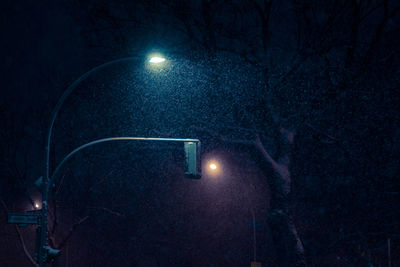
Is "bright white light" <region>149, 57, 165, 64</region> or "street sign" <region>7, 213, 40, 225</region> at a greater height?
"bright white light" <region>149, 57, 165, 64</region>

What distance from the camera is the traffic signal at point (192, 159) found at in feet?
26.0

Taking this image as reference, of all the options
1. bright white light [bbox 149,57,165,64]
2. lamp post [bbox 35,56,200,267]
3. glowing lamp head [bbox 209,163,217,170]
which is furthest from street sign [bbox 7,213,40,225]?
glowing lamp head [bbox 209,163,217,170]

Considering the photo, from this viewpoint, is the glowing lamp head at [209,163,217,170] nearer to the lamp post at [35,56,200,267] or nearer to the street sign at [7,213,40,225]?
the lamp post at [35,56,200,267]

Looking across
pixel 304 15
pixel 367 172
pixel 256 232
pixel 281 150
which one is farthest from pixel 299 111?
pixel 256 232

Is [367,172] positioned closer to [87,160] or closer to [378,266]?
[378,266]

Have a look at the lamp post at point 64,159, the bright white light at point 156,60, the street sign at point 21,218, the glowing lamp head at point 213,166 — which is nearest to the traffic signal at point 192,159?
the lamp post at point 64,159

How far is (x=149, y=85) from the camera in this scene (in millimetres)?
16688

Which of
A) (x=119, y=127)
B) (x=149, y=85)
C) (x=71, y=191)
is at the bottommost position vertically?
(x=71, y=191)

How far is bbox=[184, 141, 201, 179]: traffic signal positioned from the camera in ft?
26.0

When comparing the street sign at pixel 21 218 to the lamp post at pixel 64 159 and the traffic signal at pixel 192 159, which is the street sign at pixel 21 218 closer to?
the lamp post at pixel 64 159

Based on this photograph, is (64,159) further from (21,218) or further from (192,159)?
(192,159)

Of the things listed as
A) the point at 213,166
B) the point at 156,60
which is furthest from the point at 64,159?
the point at 213,166

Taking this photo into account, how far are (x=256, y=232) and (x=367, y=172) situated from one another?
804cm

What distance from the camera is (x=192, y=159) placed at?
802 cm
